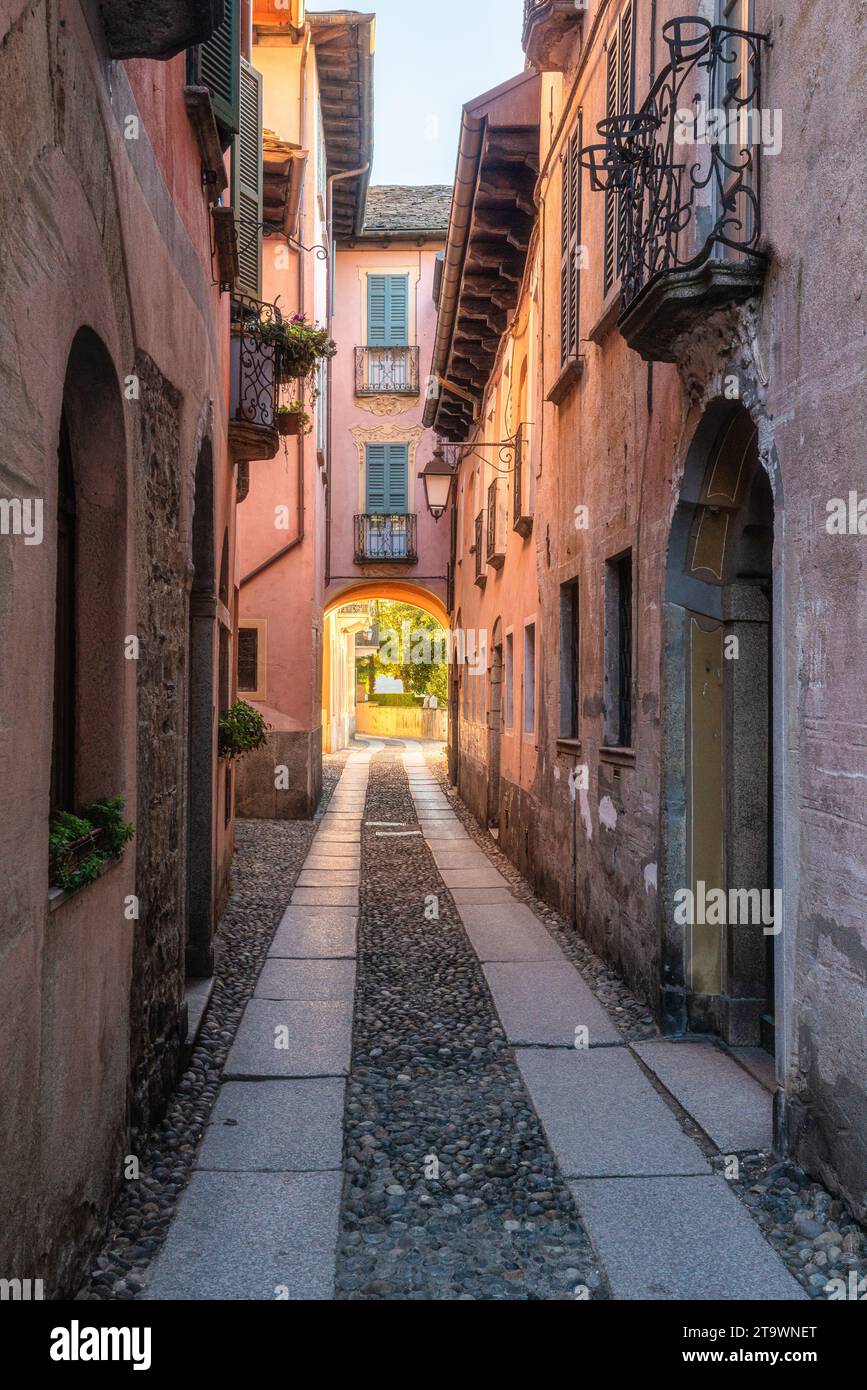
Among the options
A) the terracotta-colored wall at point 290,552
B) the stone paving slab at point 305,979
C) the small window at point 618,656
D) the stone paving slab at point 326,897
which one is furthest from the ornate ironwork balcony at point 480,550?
the stone paving slab at point 305,979

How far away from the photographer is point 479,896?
34.1 ft

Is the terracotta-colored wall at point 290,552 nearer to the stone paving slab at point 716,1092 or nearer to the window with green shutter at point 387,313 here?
the window with green shutter at point 387,313

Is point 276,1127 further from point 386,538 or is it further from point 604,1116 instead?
point 386,538

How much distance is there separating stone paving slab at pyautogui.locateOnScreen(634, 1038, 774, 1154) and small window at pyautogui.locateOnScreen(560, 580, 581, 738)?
4.01 metres

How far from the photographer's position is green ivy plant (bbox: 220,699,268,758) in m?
8.88

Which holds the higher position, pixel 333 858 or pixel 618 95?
pixel 618 95

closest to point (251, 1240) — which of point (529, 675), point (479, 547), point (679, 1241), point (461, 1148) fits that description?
point (461, 1148)

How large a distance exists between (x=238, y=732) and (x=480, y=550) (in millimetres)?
8979

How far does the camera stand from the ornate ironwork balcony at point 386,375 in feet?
80.9

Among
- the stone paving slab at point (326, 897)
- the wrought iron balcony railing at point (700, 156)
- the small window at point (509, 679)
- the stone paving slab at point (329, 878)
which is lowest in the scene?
the stone paving slab at point (326, 897)

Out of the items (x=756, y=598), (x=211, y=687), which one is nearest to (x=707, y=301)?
(x=756, y=598)

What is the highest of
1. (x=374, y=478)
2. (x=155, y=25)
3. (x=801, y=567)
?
(x=374, y=478)

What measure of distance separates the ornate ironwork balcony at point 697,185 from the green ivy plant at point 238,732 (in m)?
4.52

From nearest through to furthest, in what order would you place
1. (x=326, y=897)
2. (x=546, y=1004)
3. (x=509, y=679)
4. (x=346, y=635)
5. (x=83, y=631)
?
(x=83, y=631), (x=546, y=1004), (x=326, y=897), (x=509, y=679), (x=346, y=635)
